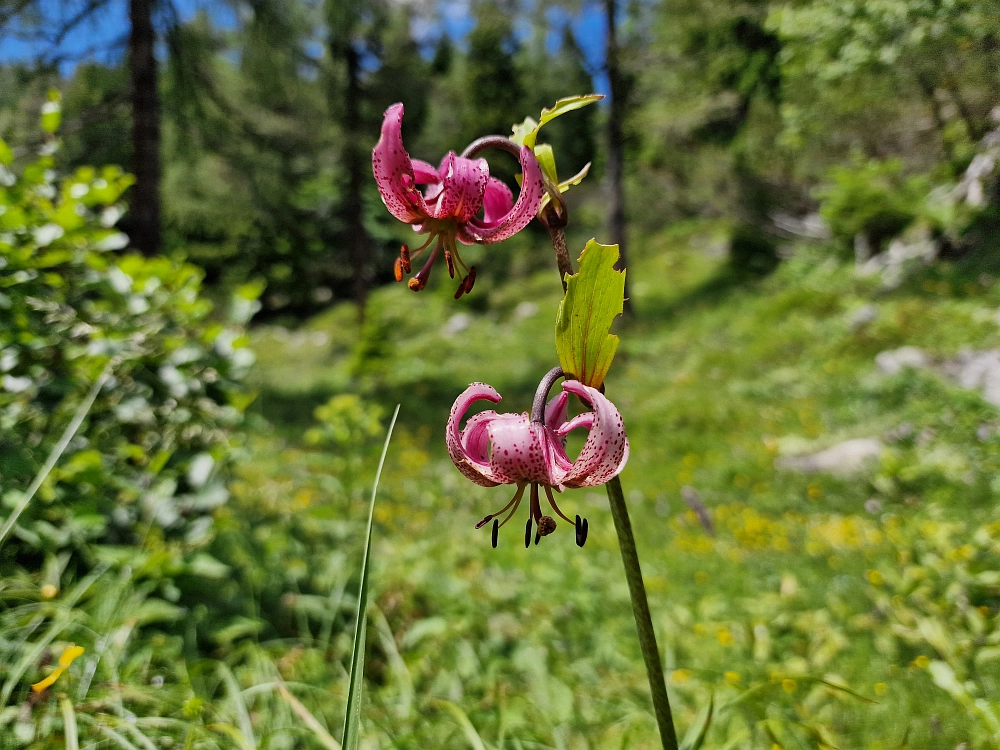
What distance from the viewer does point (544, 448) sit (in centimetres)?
71

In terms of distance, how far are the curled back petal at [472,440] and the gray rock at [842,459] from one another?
9.56ft

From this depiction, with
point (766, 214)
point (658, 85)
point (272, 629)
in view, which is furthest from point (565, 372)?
point (658, 85)

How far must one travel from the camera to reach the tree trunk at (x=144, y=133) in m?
4.80

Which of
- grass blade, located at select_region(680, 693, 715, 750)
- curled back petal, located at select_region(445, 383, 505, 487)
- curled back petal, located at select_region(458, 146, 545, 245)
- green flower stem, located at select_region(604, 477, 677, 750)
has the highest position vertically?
curled back petal, located at select_region(458, 146, 545, 245)

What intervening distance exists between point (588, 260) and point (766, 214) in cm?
883

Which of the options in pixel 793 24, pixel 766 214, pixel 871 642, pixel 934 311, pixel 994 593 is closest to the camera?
pixel 994 593

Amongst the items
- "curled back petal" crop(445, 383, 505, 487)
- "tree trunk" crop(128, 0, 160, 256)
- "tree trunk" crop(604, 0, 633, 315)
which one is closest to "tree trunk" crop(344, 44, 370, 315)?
"tree trunk" crop(128, 0, 160, 256)

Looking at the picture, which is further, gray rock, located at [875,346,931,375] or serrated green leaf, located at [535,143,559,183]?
gray rock, located at [875,346,931,375]

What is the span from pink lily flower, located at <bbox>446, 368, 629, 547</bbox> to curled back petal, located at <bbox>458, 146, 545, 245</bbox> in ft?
0.77

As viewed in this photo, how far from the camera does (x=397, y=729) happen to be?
4.71 feet

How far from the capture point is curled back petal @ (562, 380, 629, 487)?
676 mm

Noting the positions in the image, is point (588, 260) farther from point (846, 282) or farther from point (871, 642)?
point (846, 282)

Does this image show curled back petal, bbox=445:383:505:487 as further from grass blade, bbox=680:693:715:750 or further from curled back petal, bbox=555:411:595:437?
grass blade, bbox=680:693:715:750

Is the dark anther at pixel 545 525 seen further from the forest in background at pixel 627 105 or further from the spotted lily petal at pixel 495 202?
the forest in background at pixel 627 105
